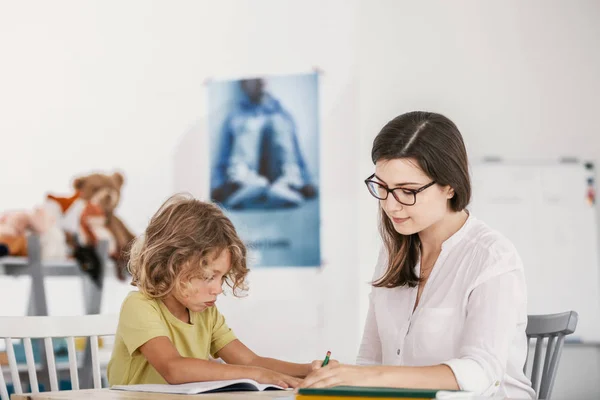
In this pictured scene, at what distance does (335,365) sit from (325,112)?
300 cm

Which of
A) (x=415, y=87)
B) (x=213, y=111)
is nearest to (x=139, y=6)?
(x=213, y=111)

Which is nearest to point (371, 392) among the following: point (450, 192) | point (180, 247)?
point (450, 192)

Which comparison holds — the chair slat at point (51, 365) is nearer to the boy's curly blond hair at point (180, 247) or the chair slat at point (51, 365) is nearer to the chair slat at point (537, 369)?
the boy's curly blond hair at point (180, 247)

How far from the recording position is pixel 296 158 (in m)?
4.17

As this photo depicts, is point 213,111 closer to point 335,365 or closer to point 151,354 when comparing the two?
point 151,354

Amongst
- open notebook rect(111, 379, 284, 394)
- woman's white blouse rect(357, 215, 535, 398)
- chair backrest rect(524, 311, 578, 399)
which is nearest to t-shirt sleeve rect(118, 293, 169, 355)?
open notebook rect(111, 379, 284, 394)

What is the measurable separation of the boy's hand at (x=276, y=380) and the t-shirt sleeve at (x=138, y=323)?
24 cm

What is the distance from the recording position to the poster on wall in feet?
13.6

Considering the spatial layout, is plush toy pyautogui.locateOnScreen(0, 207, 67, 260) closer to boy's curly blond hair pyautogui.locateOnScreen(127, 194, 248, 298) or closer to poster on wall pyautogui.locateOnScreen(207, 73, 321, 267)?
poster on wall pyautogui.locateOnScreen(207, 73, 321, 267)

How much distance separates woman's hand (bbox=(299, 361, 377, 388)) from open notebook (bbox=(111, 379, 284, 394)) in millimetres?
244

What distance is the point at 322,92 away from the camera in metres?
4.14

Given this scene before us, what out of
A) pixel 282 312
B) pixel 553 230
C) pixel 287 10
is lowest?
pixel 282 312

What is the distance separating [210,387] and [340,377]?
11.9 inches

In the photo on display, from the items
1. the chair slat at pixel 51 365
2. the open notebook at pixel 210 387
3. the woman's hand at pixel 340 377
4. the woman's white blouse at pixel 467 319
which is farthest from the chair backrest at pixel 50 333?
the woman's hand at pixel 340 377
